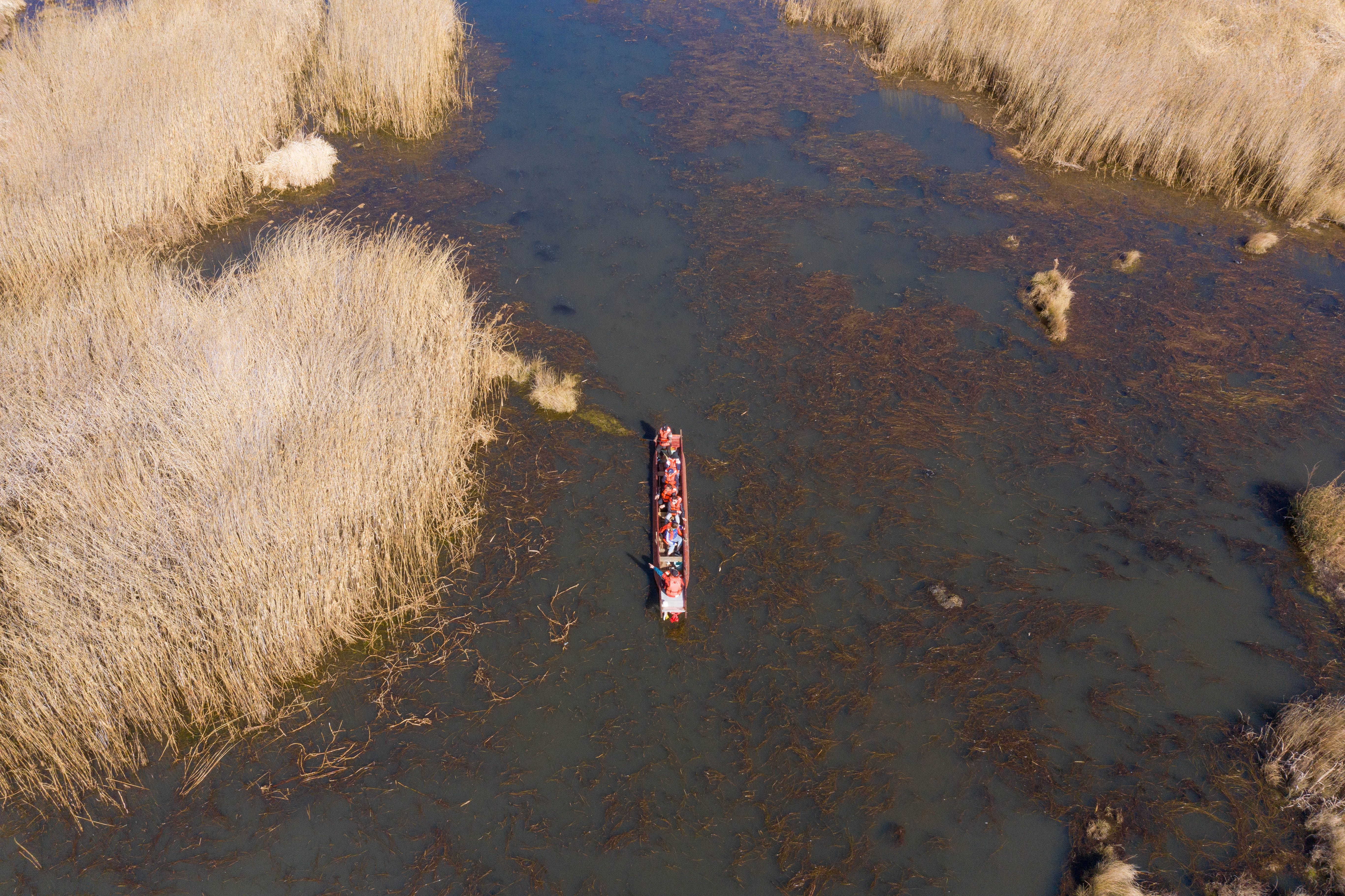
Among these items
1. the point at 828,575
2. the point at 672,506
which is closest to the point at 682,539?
the point at 672,506

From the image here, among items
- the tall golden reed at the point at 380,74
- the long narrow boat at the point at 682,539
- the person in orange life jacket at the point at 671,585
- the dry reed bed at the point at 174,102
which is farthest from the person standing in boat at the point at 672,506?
the tall golden reed at the point at 380,74

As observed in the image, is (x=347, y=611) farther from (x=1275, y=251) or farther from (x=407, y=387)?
(x=1275, y=251)

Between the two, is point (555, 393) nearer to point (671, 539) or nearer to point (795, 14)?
point (671, 539)

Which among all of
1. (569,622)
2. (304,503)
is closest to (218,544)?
(304,503)

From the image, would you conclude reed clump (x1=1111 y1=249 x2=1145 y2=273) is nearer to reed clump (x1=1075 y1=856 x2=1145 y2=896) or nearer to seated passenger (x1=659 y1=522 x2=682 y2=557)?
seated passenger (x1=659 y1=522 x2=682 y2=557)

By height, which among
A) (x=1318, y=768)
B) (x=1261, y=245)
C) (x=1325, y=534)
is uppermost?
(x=1261, y=245)

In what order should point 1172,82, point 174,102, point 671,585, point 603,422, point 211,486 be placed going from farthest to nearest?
point 1172,82
point 174,102
point 603,422
point 211,486
point 671,585
